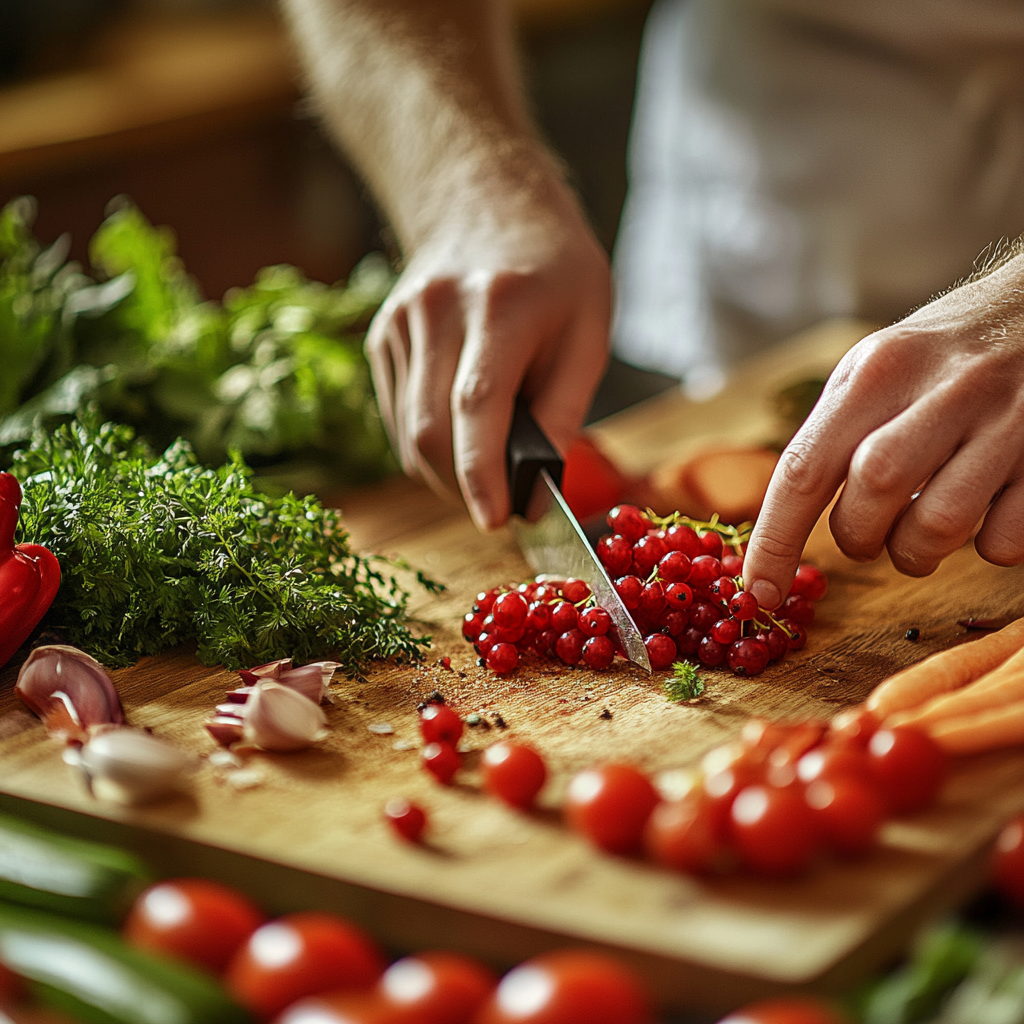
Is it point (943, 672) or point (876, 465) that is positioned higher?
point (876, 465)

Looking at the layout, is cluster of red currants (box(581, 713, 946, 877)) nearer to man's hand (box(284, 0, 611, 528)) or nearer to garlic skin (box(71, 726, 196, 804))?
garlic skin (box(71, 726, 196, 804))

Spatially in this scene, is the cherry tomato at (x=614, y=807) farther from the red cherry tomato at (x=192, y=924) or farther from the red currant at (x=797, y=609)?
the red currant at (x=797, y=609)

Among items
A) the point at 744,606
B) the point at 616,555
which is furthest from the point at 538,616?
the point at 744,606

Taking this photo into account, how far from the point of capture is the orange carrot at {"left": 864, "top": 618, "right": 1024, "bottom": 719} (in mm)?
1245

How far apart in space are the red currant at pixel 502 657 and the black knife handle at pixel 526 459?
29 centimetres

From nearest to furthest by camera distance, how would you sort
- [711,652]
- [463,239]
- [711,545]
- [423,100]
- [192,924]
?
[192,924]
[711,652]
[711,545]
[463,239]
[423,100]

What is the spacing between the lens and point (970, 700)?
120 cm

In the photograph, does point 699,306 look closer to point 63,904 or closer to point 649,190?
point 649,190

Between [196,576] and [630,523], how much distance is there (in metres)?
0.59

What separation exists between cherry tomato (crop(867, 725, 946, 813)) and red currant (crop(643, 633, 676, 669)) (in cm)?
42

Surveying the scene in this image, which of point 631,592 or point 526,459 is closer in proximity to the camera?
point 631,592

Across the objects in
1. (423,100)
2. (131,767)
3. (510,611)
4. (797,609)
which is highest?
(423,100)

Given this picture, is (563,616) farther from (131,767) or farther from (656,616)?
(131,767)

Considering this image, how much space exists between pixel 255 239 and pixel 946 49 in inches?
140
